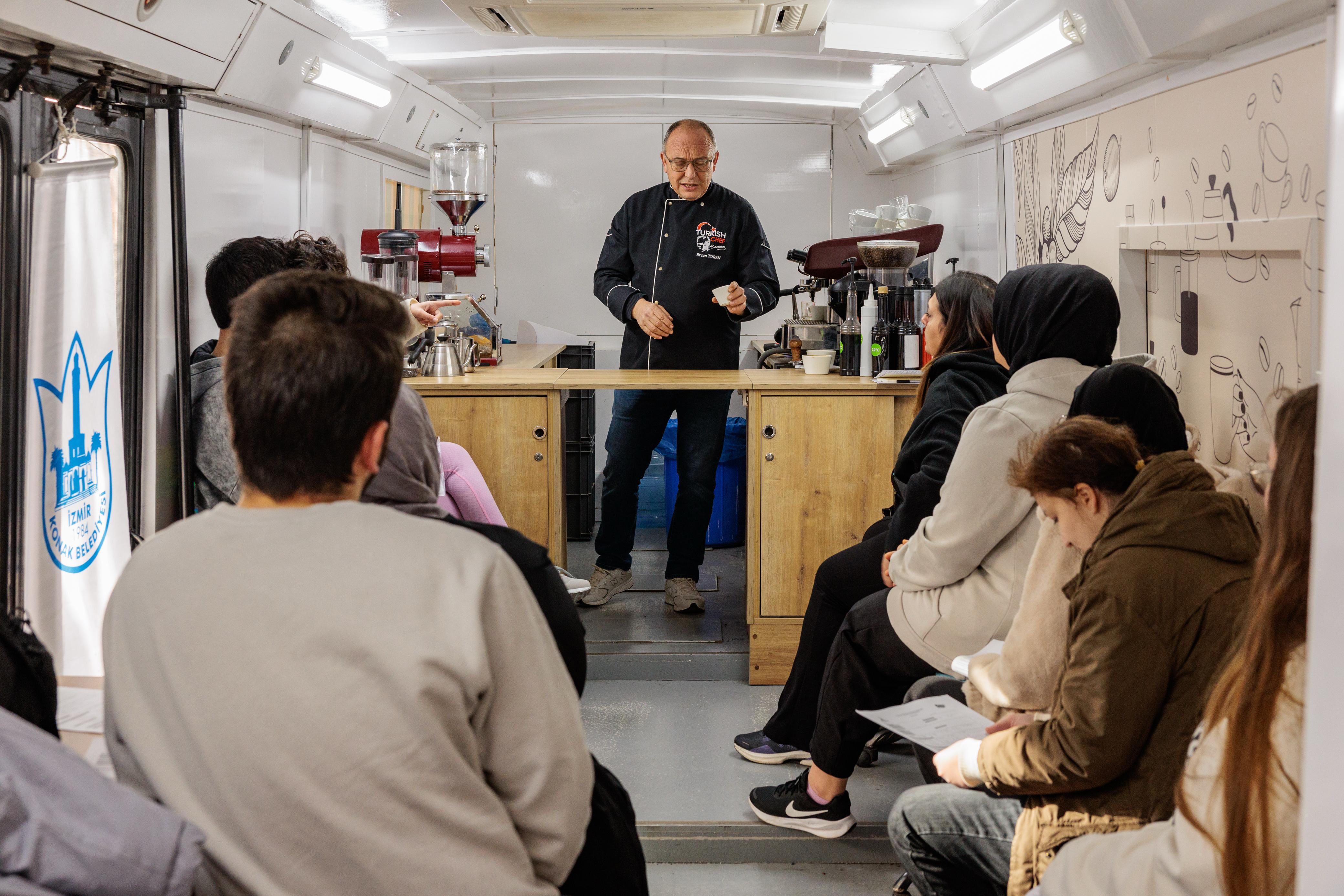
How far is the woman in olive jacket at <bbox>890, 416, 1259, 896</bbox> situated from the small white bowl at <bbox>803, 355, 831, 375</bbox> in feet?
7.17

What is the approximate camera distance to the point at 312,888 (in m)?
1.29

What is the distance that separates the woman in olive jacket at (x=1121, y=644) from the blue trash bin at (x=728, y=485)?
353cm

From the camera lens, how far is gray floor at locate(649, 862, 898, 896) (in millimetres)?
2844

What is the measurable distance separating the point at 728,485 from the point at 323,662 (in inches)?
176

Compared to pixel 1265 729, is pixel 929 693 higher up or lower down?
lower down

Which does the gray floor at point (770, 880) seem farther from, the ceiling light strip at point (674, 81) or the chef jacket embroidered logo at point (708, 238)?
the ceiling light strip at point (674, 81)

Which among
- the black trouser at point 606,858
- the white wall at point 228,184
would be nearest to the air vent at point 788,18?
the white wall at point 228,184

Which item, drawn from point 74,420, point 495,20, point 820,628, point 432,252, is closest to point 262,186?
point 432,252

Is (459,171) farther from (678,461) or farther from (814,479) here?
(814,479)

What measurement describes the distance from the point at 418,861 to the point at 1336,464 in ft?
3.47

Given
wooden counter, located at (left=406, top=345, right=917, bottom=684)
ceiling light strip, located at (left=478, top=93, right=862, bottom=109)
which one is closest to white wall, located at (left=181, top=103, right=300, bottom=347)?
wooden counter, located at (left=406, top=345, right=917, bottom=684)

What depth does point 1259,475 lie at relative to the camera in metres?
2.50

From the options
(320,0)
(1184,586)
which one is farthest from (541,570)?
(320,0)

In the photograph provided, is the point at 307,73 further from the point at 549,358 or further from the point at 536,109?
the point at 536,109
